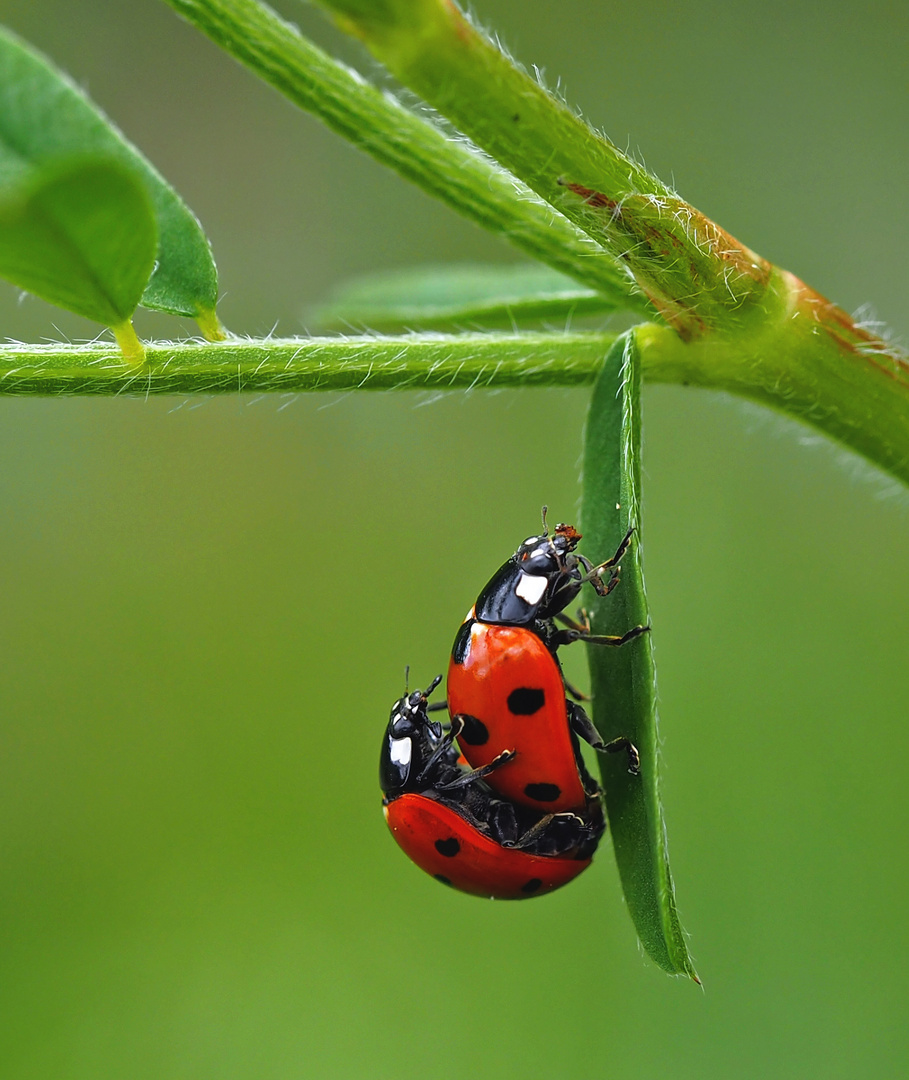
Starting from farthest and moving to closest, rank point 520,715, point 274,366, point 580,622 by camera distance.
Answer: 1. point 520,715
2. point 580,622
3. point 274,366

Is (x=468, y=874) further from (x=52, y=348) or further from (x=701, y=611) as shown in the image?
(x=701, y=611)

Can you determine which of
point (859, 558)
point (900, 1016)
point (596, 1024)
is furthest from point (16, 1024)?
point (859, 558)

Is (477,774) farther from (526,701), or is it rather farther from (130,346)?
(130,346)

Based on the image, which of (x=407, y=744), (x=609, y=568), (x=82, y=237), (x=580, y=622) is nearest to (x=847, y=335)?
(x=609, y=568)

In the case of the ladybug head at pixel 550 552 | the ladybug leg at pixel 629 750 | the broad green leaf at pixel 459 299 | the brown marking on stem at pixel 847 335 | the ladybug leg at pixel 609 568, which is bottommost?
the ladybug leg at pixel 629 750

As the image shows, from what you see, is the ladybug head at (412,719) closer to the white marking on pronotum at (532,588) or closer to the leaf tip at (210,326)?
the white marking on pronotum at (532,588)

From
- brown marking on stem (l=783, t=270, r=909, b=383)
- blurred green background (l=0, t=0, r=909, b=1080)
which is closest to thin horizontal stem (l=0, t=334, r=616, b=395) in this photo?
brown marking on stem (l=783, t=270, r=909, b=383)

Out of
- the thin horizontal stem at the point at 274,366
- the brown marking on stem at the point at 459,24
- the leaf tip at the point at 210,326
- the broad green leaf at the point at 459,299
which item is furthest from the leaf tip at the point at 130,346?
the broad green leaf at the point at 459,299

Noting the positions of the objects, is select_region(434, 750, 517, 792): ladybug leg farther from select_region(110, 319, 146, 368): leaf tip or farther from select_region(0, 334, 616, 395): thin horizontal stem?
select_region(110, 319, 146, 368): leaf tip
